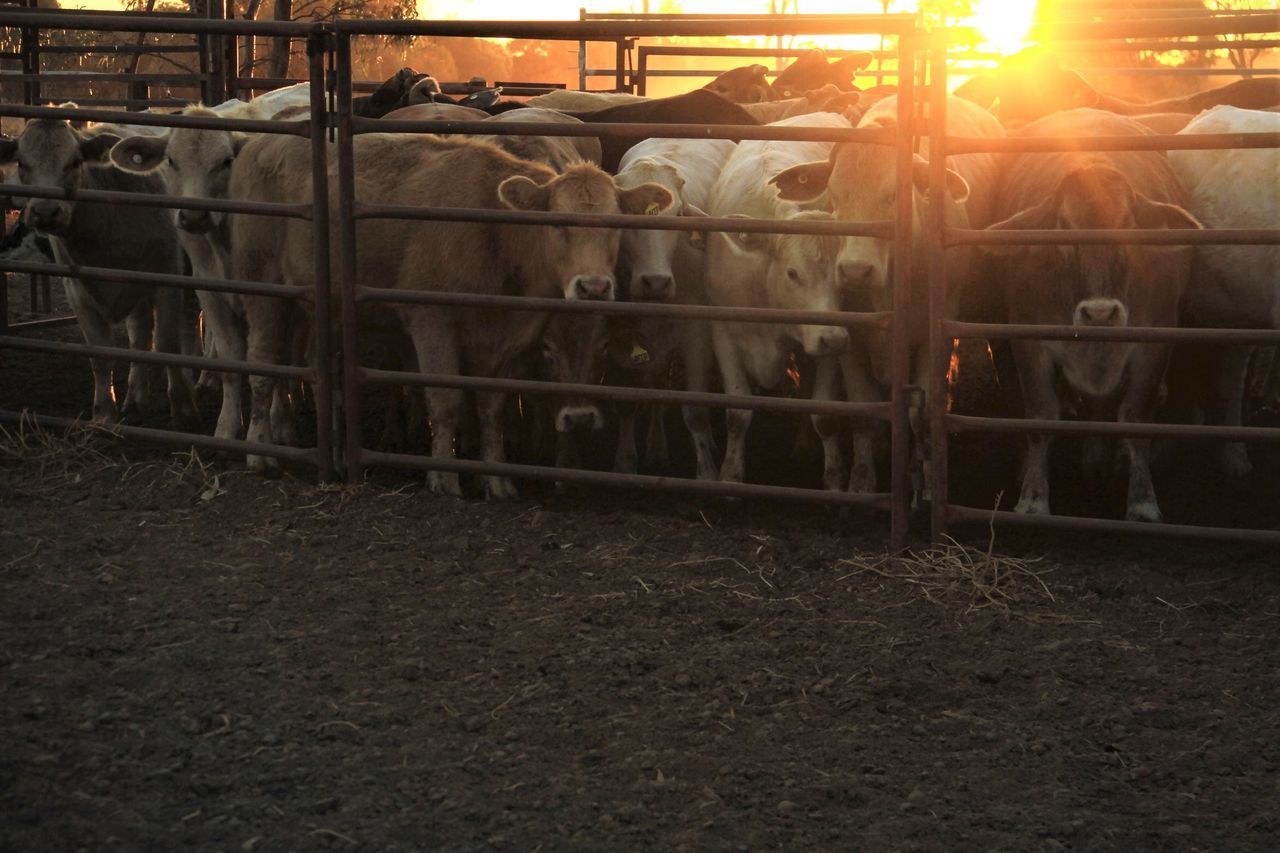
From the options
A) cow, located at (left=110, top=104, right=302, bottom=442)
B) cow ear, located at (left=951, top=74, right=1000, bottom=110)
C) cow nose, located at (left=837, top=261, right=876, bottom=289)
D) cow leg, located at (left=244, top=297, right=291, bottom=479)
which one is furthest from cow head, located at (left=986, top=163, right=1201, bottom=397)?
cow, located at (left=110, top=104, right=302, bottom=442)

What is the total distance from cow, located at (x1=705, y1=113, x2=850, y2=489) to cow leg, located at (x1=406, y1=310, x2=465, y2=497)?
117 centimetres

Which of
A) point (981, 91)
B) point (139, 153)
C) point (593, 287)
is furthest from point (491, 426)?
point (981, 91)

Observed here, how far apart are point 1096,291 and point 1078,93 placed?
276 centimetres

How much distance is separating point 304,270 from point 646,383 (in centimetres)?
166

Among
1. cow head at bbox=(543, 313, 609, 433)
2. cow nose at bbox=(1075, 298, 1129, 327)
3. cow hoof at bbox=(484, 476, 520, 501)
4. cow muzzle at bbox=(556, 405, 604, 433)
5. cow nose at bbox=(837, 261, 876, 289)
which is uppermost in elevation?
cow nose at bbox=(837, 261, 876, 289)

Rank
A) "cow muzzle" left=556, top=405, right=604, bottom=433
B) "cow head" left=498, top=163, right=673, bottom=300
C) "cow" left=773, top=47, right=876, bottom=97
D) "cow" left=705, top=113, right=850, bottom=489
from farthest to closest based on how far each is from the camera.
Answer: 1. "cow" left=773, top=47, right=876, bottom=97
2. "cow muzzle" left=556, top=405, right=604, bottom=433
3. "cow head" left=498, top=163, right=673, bottom=300
4. "cow" left=705, top=113, right=850, bottom=489

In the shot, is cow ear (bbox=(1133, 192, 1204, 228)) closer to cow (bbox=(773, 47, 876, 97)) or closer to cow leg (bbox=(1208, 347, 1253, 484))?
cow leg (bbox=(1208, 347, 1253, 484))

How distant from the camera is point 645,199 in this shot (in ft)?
20.6

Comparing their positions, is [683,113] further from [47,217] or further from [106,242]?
[47,217]

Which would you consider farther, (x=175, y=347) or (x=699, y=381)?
(x=175, y=347)

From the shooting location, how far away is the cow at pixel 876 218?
5.68 meters

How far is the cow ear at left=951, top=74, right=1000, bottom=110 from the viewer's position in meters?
9.31

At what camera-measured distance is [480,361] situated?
261 inches

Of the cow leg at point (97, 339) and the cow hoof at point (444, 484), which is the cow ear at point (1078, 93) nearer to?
the cow hoof at point (444, 484)
